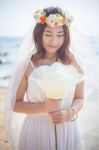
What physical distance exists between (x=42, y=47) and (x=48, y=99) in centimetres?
29

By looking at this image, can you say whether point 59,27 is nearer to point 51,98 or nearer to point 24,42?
point 24,42

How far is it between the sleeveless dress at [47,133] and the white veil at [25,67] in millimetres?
111

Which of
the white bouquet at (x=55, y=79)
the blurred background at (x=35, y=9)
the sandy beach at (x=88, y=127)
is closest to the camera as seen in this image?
the white bouquet at (x=55, y=79)

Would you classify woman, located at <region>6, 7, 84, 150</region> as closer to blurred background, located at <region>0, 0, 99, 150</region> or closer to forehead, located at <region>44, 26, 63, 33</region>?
forehead, located at <region>44, 26, 63, 33</region>

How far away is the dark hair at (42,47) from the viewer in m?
1.65

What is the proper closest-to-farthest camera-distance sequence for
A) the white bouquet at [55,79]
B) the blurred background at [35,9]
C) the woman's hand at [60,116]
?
1. the white bouquet at [55,79]
2. the woman's hand at [60,116]
3. the blurred background at [35,9]

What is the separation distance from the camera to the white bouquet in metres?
1.45

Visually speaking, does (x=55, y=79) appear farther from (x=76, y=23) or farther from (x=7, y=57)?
(x=7, y=57)

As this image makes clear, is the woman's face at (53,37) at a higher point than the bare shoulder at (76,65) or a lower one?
higher

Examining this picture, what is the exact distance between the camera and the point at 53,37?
1.61m

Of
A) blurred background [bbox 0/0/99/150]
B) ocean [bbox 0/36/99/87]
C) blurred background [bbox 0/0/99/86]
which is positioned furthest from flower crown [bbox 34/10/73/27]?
ocean [bbox 0/36/99/87]

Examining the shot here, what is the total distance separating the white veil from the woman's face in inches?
4.6

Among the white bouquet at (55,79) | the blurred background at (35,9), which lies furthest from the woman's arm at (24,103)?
the blurred background at (35,9)

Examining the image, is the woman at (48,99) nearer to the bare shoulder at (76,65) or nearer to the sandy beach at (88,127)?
the bare shoulder at (76,65)
